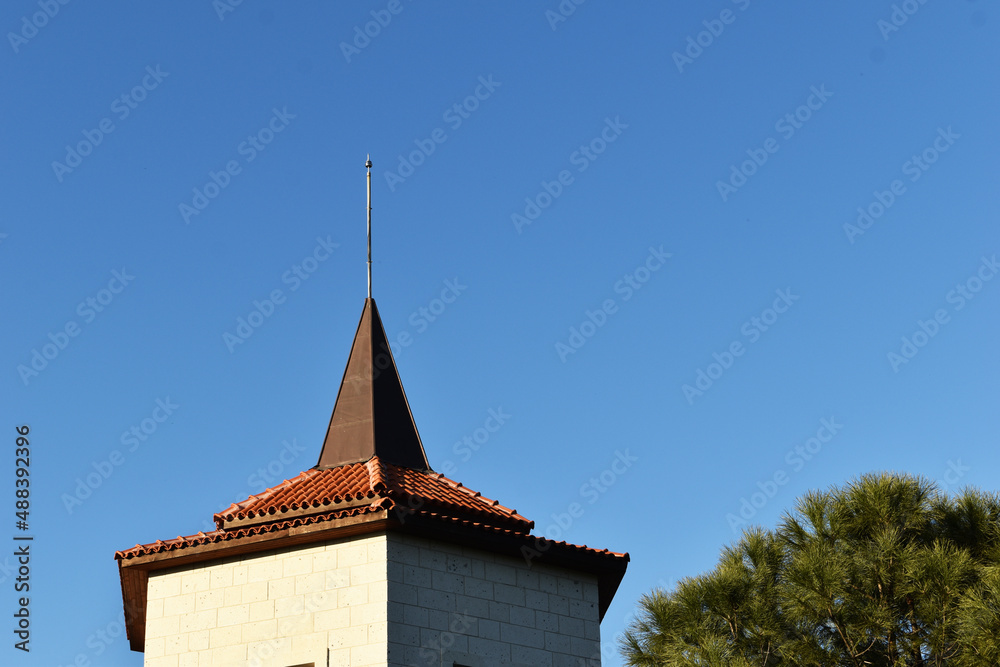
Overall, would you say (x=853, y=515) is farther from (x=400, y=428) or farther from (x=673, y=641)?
(x=400, y=428)

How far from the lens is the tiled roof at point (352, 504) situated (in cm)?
1449

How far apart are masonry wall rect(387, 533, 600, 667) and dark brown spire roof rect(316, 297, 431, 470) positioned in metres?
2.68

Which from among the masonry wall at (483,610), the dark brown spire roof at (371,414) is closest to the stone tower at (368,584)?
the masonry wall at (483,610)

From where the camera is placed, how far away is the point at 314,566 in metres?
14.4

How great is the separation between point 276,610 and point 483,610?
2567 millimetres

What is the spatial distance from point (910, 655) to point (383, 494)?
7.59 m

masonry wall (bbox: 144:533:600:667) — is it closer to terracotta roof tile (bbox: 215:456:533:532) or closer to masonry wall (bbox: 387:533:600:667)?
masonry wall (bbox: 387:533:600:667)

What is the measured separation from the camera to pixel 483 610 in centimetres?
1468

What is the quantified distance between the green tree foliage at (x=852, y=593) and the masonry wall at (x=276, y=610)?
492 cm

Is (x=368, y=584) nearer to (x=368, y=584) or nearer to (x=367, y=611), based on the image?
(x=368, y=584)

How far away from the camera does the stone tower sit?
14.0 m

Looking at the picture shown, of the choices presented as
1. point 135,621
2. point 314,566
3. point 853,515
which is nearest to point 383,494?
point 314,566

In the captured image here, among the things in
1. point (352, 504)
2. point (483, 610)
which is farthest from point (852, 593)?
point (352, 504)

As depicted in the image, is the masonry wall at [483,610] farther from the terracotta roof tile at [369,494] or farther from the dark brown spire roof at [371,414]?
the dark brown spire roof at [371,414]
